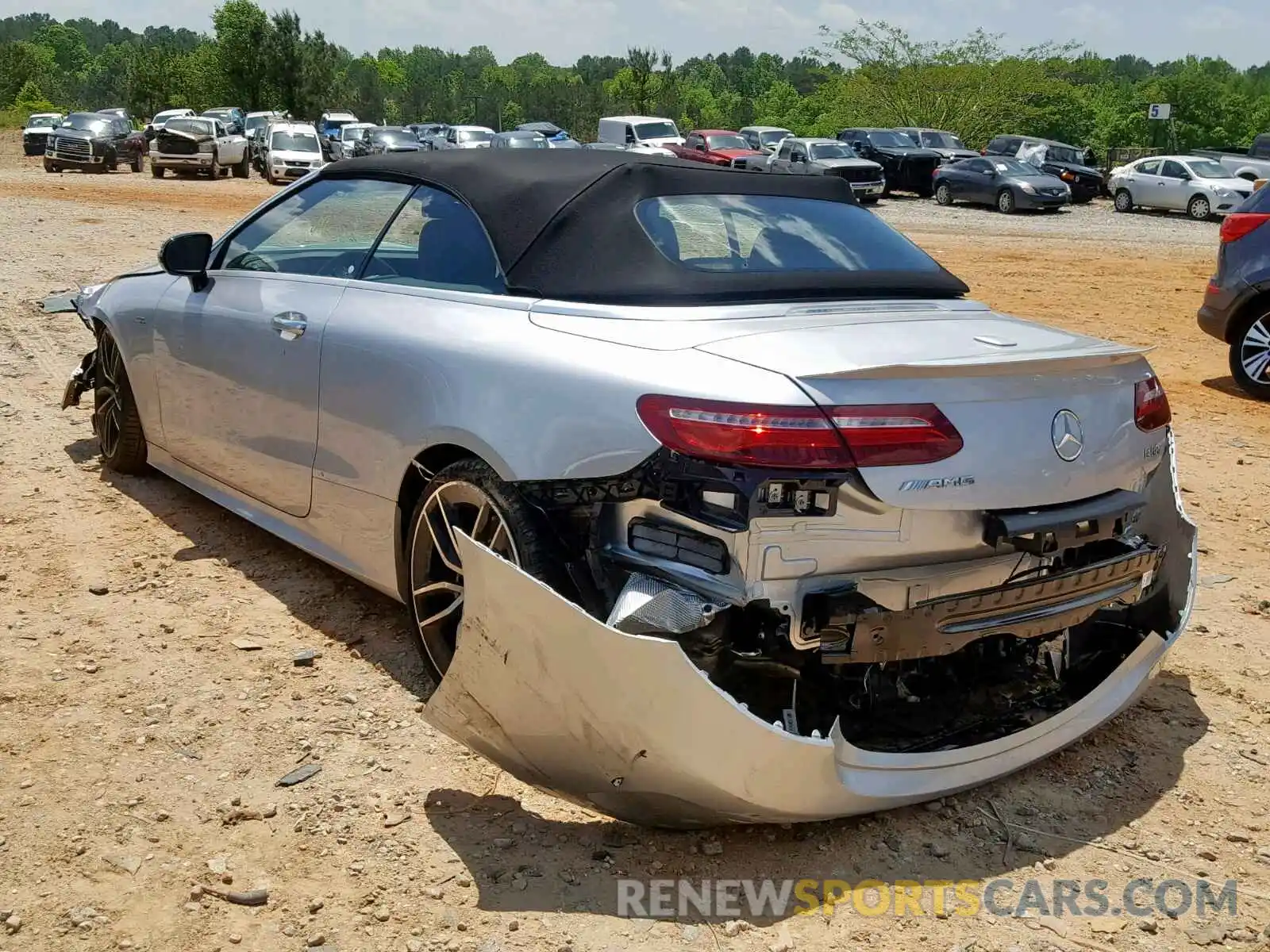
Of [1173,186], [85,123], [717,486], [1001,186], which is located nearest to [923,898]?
[717,486]

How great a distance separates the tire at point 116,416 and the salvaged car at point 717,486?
1659 mm

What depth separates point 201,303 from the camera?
471 centimetres

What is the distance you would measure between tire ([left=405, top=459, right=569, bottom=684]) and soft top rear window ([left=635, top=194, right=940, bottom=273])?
32.5 inches

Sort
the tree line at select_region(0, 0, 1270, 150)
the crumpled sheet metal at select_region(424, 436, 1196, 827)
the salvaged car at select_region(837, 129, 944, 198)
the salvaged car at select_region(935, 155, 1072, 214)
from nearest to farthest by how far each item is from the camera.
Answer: the crumpled sheet metal at select_region(424, 436, 1196, 827)
the salvaged car at select_region(935, 155, 1072, 214)
the salvaged car at select_region(837, 129, 944, 198)
the tree line at select_region(0, 0, 1270, 150)

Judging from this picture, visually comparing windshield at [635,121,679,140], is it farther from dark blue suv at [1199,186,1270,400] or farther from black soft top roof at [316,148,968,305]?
black soft top roof at [316,148,968,305]

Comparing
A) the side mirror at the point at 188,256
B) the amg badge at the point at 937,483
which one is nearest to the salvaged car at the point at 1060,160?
the side mirror at the point at 188,256

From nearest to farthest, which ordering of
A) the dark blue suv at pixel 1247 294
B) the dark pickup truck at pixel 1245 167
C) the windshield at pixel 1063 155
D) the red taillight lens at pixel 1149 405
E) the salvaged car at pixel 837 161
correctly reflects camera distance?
the red taillight lens at pixel 1149 405
the dark blue suv at pixel 1247 294
the dark pickup truck at pixel 1245 167
the salvaged car at pixel 837 161
the windshield at pixel 1063 155

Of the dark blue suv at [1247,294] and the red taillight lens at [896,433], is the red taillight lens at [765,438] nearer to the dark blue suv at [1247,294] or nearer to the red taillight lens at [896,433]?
the red taillight lens at [896,433]

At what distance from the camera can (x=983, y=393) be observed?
2.87 meters

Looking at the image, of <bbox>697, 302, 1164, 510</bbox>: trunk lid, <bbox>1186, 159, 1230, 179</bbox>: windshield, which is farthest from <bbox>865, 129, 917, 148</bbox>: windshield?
<bbox>697, 302, 1164, 510</bbox>: trunk lid

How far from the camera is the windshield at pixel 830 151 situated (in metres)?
29.7

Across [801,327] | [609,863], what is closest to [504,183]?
[801,327]

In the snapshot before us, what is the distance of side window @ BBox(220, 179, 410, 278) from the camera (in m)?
4.12

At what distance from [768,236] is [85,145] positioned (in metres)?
33.9
